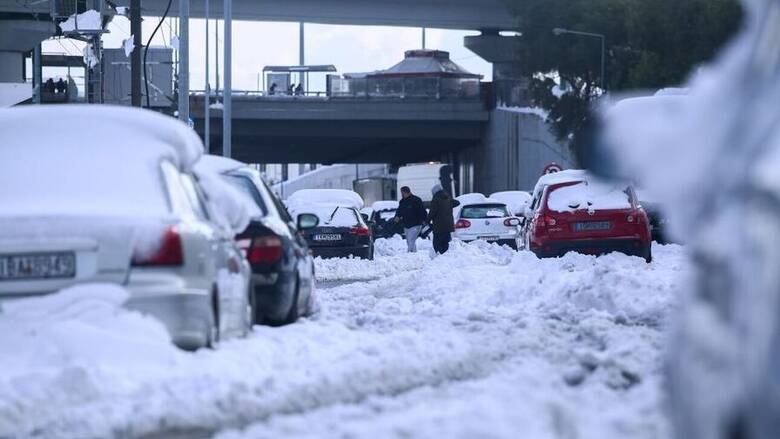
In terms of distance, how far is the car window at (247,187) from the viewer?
1380 centimetres

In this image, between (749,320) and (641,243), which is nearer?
(749,320)

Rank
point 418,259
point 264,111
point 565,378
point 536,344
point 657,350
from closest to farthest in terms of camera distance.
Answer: point 565,378 → point 657,350 → point 536,344 → point 418,259 → point 264,111

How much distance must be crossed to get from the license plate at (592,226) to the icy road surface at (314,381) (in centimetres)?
1382

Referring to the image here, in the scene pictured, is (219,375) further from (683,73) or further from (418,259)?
(683,73)

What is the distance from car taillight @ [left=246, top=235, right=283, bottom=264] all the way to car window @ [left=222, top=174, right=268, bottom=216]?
664 mm

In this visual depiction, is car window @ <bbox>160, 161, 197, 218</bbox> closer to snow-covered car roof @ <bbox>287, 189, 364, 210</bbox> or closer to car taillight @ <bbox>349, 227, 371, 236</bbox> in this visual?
car taillight @ <bbox>349, 227, 371, 236</bbox>

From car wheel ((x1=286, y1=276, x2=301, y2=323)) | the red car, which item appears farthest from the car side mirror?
the red car

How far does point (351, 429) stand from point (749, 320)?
3.11 m

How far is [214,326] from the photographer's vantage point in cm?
995

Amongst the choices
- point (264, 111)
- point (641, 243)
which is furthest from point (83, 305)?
point (264, 111)

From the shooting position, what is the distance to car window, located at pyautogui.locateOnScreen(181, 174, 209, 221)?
10.5m

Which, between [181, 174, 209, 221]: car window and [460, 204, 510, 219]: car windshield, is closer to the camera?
[181, 174, 209, 221]: car window

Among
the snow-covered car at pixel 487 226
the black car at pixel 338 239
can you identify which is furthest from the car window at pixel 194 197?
the snow-covered car at pixel 487 226

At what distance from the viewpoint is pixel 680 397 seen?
4.81 metres
